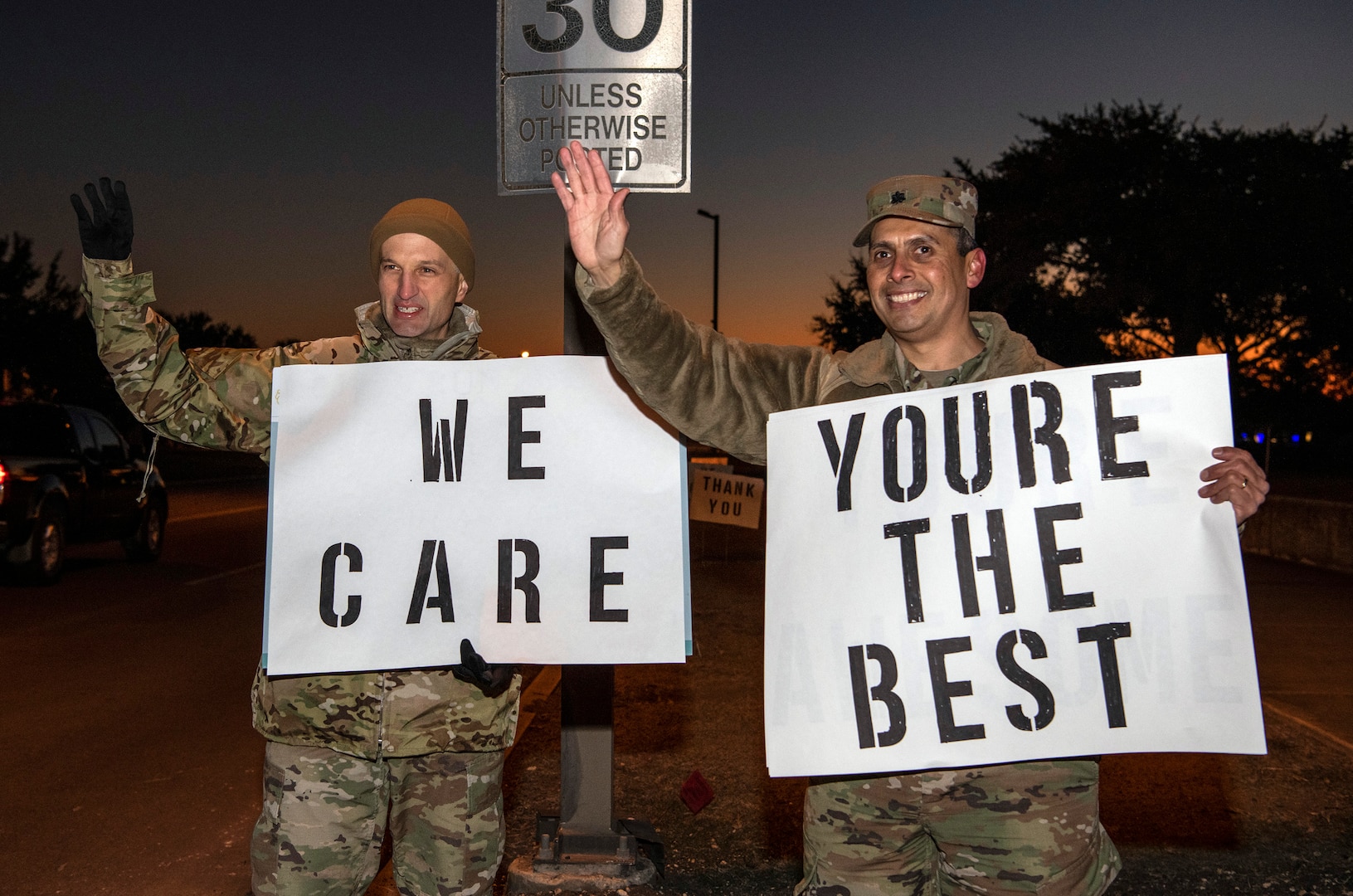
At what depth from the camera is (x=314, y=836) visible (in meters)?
2.63

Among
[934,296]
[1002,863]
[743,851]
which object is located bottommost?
[743,851]

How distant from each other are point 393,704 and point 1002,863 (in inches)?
54.7

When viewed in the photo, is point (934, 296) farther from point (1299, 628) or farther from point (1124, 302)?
point (1124, 302)

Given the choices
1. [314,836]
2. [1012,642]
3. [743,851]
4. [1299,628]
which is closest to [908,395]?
[1012,642]

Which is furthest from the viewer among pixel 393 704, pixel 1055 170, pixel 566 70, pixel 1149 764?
pixel 1055 170

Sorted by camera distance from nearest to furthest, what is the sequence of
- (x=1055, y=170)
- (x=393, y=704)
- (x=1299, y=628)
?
1. (x=393, y=704)
2. (x=1299, y=628)
3. (x=1055, y=170)

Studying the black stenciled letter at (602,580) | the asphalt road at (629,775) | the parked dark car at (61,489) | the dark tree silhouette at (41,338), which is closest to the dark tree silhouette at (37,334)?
the dark tree silhouette at (41,338)

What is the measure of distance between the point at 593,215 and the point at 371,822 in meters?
1.51

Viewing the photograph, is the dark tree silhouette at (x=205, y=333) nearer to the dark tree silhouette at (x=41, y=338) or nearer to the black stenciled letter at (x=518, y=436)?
the dark tree silhouette at (x=41, y=338)

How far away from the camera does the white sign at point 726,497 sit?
991 cm

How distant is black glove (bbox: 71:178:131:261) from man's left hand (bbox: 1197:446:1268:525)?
7.93ft

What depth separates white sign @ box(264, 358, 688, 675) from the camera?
2.72m

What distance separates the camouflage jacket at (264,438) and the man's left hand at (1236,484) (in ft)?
5.46

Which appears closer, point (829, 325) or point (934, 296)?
point (934, 296)
